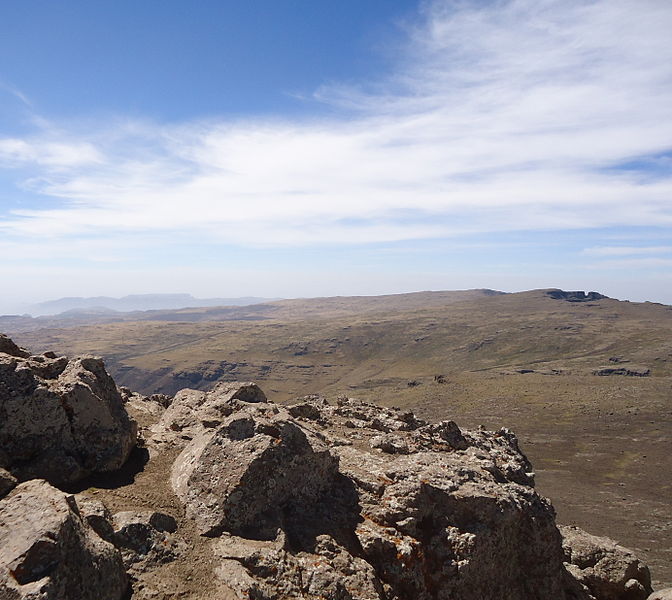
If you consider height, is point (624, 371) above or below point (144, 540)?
below

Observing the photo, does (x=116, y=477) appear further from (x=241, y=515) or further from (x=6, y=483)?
(x=241, y=515)

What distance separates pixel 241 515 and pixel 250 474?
1.34 meters

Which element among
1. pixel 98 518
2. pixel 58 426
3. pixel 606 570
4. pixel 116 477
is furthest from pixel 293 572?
pixel 606 570

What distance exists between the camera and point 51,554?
33.3ft

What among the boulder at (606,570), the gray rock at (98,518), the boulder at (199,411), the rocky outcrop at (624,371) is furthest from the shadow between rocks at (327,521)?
the rocky outcrop at (624,371)

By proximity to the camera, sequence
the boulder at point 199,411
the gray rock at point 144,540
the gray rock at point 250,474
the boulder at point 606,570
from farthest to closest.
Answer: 1. the boulder at point 606,570
2. the boulder at point 199,411
3. the gray rock at point 250,474
4. the gray rock at point 144,540

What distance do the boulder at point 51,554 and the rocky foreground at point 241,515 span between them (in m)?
0.04

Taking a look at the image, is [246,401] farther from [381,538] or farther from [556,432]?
[556,432]

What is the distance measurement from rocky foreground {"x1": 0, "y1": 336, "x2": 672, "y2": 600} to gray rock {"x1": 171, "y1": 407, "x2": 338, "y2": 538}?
0.16ft

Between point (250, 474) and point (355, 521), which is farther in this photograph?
point (355, 521)

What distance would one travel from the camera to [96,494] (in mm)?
15117

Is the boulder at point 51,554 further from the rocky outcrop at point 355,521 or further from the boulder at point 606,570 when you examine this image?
the boulder at point 606,570

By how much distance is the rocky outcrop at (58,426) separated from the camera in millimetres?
15180

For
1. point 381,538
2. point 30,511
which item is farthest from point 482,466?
point 30,511
